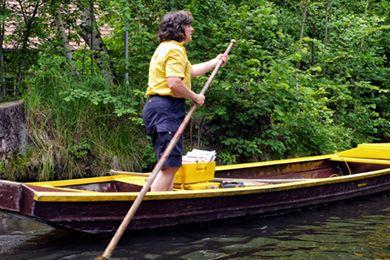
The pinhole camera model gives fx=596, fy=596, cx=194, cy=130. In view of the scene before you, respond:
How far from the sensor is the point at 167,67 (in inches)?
221

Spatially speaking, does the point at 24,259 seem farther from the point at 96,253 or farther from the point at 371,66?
the point at 371,66

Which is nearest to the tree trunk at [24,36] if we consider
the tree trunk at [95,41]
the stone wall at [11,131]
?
the tree trunk at [95,41]

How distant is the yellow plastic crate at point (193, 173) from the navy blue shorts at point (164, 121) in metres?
0.73

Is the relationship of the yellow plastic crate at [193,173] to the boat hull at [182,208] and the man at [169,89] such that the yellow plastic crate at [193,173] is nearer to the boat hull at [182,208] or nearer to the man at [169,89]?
the boat hull at [182,208]

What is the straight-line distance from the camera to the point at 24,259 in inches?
197

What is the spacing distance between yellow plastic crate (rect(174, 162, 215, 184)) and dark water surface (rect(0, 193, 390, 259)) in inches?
23.0

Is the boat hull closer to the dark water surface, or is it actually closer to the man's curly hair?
the dark water surface

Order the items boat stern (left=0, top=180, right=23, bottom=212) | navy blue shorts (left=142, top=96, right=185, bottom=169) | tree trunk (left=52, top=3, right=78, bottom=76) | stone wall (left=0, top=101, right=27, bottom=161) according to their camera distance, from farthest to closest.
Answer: tree trunk (left=52, top=3, right=78, bottom=76), stone wall (left=0, top=101, right=27, bottom=161), navy blue shorts (left=142, top=96, right=185, bottom=169), boat stern (left=0, top=180, right=23, bottom=212)

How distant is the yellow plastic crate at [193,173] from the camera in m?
6.56

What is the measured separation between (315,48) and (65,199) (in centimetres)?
750

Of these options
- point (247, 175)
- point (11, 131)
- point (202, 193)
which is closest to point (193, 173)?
point (202, 193)

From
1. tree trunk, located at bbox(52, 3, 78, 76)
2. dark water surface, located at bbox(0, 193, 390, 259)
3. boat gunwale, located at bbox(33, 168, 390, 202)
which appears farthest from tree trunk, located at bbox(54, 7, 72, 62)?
dark water surface, located at bbox(0, 193, 390, 259)

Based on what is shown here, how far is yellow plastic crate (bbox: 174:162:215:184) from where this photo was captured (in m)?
6.56

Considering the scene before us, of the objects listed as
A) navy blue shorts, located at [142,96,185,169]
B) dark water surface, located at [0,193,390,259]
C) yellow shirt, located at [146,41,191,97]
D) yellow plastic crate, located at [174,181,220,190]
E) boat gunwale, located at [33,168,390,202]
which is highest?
yellow shirt, located at [146,41,191,97]
